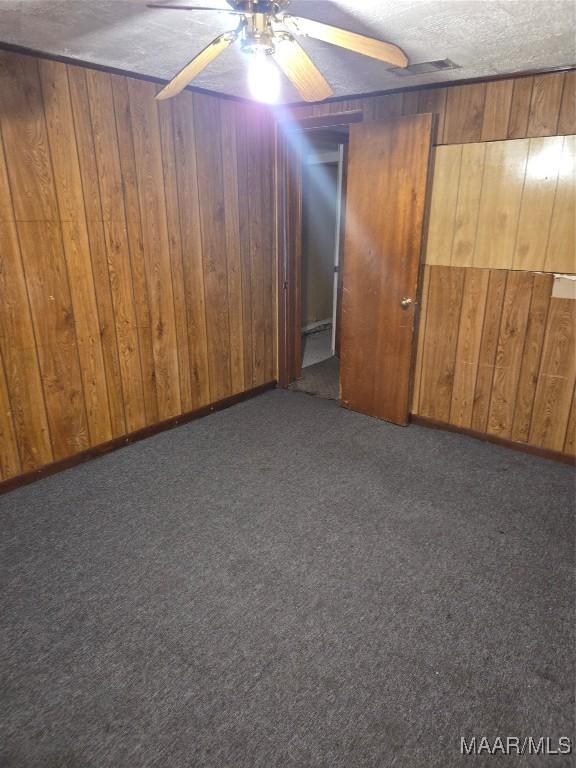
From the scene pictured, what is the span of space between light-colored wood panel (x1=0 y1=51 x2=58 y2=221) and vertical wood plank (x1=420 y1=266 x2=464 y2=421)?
2.37m

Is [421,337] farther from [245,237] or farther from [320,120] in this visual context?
[320,120]

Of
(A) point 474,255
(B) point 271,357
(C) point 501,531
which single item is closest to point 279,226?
(B) point 271,357

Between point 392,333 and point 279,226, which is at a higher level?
point 279,226

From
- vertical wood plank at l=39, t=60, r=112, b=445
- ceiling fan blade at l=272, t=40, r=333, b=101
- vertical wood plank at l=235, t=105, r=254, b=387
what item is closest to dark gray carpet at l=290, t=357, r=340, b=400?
vertical wood plank at l=235, t=105, r=254, b=387

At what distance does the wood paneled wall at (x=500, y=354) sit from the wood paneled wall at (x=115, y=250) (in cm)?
150

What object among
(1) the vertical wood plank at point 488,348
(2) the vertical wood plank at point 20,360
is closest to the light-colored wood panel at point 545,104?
(1) the vertical wood plank at point 488,348

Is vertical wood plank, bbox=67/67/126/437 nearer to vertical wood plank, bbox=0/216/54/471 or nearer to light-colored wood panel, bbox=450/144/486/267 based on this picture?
vertical wood plank, bbox=0/216/54/471

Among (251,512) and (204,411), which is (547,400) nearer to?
(251,512)

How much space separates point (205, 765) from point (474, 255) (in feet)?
9.50

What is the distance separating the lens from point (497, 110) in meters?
2.79

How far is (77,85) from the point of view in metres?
2.57

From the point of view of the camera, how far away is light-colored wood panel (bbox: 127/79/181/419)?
288 cm

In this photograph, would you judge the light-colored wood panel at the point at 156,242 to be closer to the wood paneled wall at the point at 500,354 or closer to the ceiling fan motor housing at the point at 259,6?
the ceiling fan motor housing at the point at 259,6

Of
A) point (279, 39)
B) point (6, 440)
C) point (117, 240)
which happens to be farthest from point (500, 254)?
point (6, 440)
